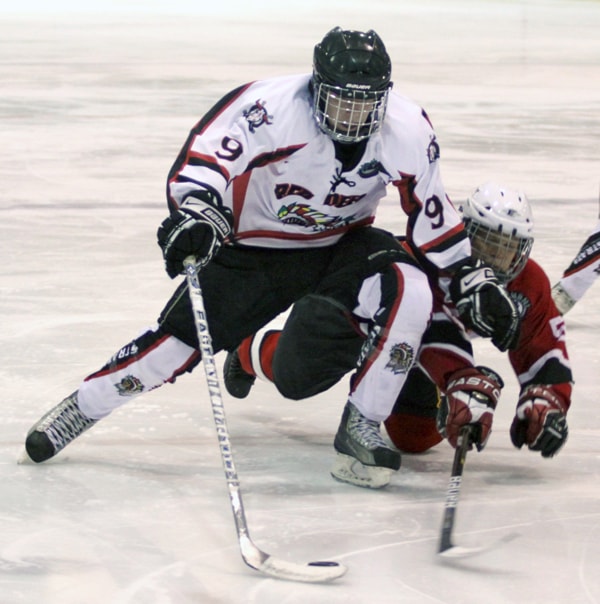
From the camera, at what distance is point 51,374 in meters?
3.41

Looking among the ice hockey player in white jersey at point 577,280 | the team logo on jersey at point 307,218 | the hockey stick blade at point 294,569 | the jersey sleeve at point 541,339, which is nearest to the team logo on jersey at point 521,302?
the jersey sleeve at point 541,339

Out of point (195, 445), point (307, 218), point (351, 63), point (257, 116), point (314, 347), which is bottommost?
point (195, 445)

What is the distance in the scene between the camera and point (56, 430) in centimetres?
282

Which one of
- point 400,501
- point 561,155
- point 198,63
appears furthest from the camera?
point 198,63

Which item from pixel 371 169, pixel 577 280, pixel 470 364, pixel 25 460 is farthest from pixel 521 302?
pixel 25 460

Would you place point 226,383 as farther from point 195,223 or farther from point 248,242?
point 195,223

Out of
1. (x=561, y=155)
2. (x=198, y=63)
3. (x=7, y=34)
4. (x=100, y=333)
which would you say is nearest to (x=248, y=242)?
(x=100, y=333)

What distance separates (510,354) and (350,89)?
2.29 ft

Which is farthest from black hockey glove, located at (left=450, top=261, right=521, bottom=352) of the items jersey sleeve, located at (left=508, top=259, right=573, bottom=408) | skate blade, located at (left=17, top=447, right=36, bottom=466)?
skate blade, located at (left=17, top=447, right=36, bottom=466)

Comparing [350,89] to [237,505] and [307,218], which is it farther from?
[237,505]

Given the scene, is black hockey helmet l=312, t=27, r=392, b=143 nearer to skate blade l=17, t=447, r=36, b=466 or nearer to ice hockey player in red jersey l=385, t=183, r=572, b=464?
ice hockey player in red jersey l=385, t=183, r=572, b=464

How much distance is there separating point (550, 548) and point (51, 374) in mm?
1498

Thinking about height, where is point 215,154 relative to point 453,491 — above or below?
above

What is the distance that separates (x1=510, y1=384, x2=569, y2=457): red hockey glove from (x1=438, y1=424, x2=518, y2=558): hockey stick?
163mm
